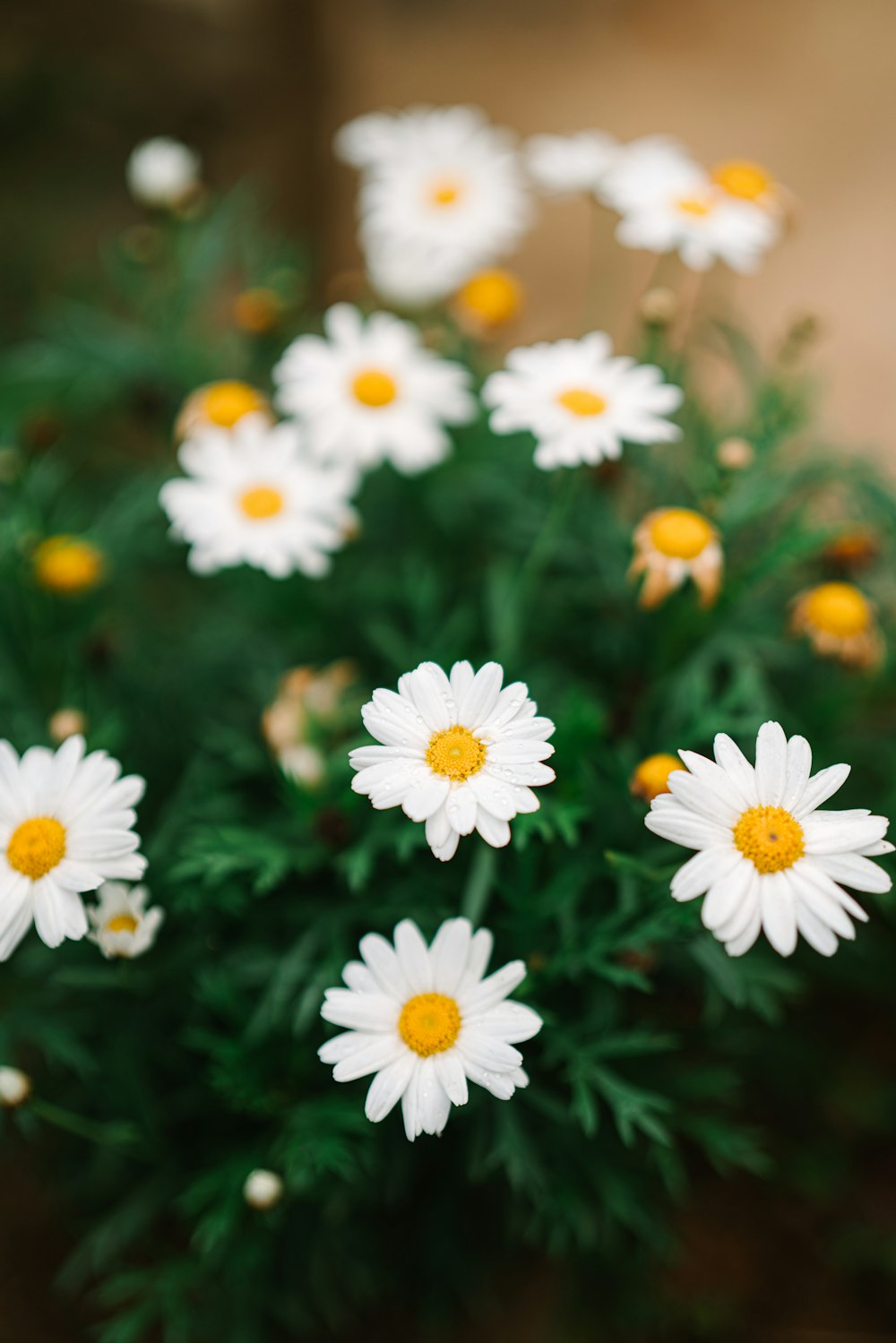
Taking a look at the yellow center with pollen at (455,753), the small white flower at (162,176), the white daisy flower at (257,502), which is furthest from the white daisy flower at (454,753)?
the small white flower at (162,176)

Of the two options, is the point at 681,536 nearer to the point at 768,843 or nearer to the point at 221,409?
the point at 768,843

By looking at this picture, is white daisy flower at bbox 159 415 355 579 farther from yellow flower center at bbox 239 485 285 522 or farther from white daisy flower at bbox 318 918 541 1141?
white daisy flower at bbox 318 918 541 1141

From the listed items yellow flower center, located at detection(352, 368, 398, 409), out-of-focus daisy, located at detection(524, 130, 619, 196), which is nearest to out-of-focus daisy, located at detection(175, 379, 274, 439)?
yellow flower center, located at detection(352, 368, 398, 409)

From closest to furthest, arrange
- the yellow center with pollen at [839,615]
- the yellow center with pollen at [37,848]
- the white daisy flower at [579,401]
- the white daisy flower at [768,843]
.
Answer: the white daisy flower at [768,843]
the yellow center with pollen at [37,848]
the white daisy flower at [579,401]
the yellow center with pollen at [839,615]

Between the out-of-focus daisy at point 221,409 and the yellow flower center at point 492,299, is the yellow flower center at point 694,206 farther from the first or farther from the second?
the out-of-focus daisy at point 221,409

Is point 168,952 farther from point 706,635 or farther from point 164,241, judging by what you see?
point 164,241

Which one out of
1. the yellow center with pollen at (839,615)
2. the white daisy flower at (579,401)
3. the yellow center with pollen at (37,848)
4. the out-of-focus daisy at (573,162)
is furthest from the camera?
the out-of-focus daisy at (573,162)

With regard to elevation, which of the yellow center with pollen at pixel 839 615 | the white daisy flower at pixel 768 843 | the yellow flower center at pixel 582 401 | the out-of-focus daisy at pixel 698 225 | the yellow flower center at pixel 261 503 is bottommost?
the white daisy flower at pixel 768 843

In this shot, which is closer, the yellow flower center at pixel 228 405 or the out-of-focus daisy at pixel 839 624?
the out-of-focus daisy at pixel 839 624
